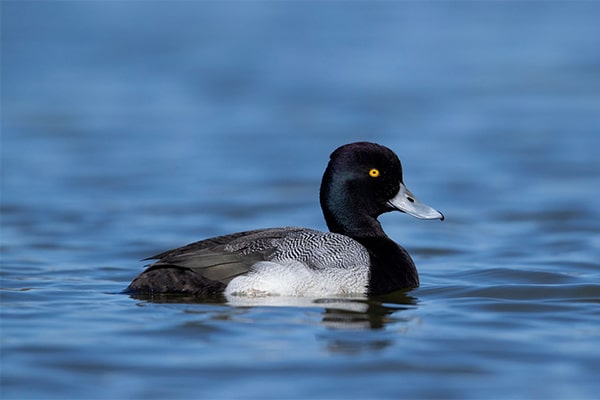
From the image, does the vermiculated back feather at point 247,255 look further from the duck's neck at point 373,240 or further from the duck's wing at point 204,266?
the duck's neck at point 373,240

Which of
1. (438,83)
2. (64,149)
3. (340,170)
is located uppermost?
(438,83)

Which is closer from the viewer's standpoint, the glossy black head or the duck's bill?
the glossy black head

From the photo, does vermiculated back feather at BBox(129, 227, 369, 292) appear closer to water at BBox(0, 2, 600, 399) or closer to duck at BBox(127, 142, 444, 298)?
duck at BBox(127, 142, 444, 298)

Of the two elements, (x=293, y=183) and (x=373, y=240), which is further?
(x=293, y=183)

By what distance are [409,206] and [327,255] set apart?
140 cm

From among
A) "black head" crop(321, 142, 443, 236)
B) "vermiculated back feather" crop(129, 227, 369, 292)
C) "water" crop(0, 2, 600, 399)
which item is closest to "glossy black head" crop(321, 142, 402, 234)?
"black head" crop(321, 142, 443, 236)

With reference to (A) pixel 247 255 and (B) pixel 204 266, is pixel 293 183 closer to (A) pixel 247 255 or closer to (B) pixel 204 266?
(A) pixel 247 255

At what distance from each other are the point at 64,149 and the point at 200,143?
2.27 m

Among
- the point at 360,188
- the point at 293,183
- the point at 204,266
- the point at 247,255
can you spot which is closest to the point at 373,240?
the point at 360,188

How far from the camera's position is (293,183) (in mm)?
16891

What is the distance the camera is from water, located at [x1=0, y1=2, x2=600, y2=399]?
7.82 m

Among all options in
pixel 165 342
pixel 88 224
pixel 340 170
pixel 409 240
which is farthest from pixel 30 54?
pixel 165 342

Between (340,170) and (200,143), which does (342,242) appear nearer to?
(340,170)

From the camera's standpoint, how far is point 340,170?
10.4 metres
